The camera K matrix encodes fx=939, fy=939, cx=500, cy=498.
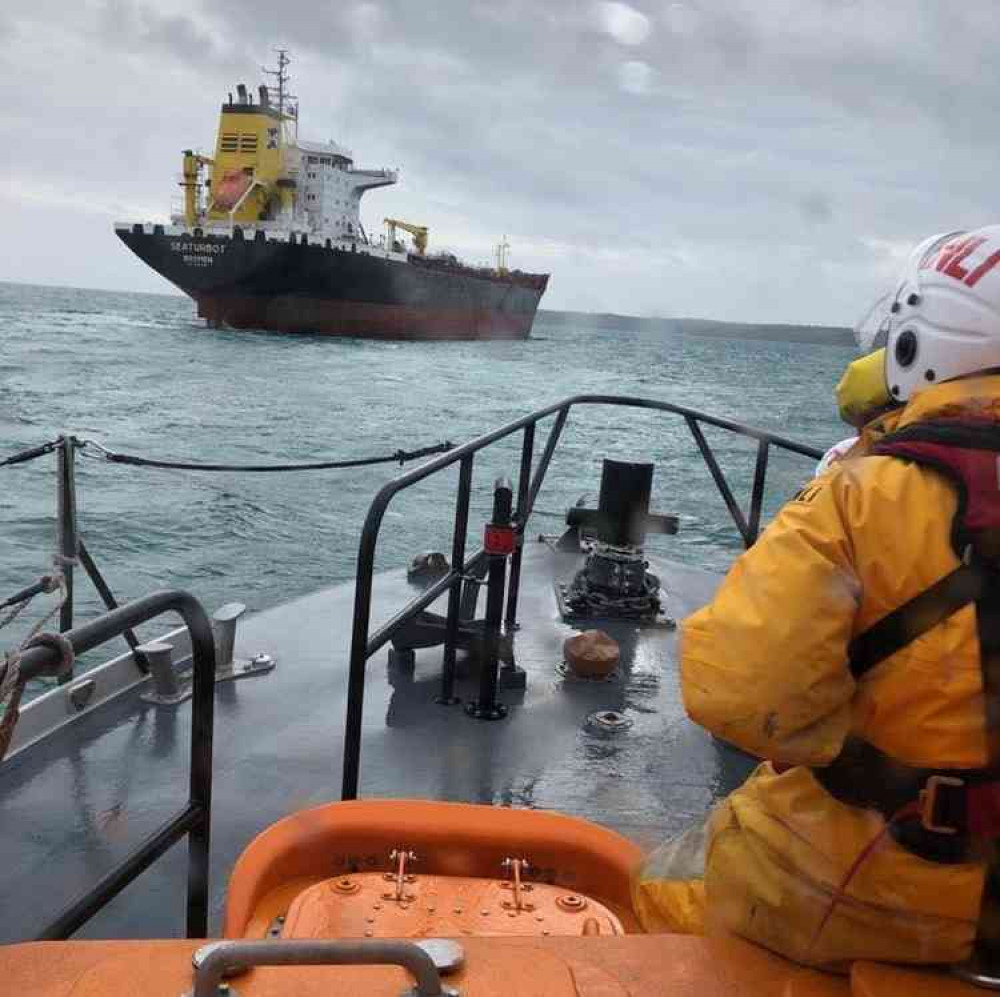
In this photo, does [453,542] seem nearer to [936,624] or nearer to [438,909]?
[438,909]

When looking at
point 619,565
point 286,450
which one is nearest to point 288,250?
point 286,450

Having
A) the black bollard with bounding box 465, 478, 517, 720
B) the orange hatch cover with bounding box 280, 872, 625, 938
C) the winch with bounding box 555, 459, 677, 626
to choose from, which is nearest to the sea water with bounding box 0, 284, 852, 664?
the black bollard with bounding box 465, 478, 517, 720

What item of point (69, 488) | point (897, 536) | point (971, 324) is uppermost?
point (971, 324)

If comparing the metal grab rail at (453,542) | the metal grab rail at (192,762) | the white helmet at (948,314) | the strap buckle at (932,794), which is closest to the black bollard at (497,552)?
the metal grab rail at (453,542)

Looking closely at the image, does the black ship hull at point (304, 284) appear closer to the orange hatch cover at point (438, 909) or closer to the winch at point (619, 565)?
the winch at point (619, 565)

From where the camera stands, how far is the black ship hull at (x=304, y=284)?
4125 cm

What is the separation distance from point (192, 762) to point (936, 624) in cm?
139

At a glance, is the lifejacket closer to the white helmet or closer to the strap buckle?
the strap buckle

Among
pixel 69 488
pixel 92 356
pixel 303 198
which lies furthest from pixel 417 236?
pixel 69 488

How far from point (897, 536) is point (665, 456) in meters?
18.8

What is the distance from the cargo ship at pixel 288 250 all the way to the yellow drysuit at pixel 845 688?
41.8m

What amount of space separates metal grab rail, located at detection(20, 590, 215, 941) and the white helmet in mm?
1379

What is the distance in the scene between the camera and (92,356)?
34062 millimetres

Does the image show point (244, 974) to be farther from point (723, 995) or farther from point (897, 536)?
point (897, 536)
